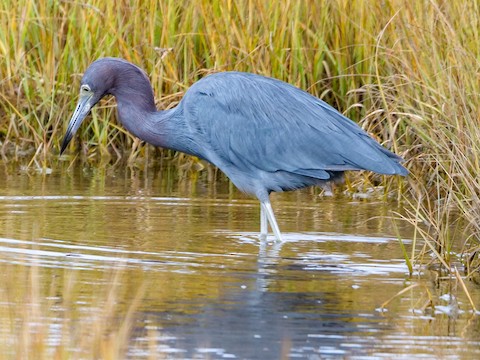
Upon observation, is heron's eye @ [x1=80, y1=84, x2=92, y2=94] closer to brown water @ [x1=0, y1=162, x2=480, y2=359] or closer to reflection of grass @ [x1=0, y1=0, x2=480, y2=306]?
brown water @ [x1=0, y1=162, x2=480, y2=359]

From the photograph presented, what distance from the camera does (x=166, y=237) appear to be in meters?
6.96

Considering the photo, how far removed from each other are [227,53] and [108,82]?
1.51m

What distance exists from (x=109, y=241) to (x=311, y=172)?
1.30 m

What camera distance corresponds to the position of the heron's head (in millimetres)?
7664

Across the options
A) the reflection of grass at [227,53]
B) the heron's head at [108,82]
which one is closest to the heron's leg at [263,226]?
the reflection of grass at [227,53]

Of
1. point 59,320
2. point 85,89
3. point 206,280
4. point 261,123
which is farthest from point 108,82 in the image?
point 59,320

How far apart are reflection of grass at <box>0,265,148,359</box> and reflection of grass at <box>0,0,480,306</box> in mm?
2967

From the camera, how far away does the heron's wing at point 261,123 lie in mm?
7227

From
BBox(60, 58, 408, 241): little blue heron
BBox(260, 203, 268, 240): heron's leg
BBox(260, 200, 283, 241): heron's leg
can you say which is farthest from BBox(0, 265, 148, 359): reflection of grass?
BBox(60, 58, 408, 241): little blue heron

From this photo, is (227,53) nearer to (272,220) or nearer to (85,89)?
(85,89)

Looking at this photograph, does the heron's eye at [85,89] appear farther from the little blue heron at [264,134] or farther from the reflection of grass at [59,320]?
the reflection of grass at [59,320]

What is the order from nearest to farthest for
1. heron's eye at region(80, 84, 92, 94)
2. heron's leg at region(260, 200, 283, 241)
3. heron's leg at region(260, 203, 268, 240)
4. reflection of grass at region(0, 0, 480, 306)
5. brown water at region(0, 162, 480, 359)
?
brown water at region(0, 162, 480, 359) < heron's leg at region(260, 200, 283, 241) < heron's leg at region(260, 203, 268, 240) < heron's eye at region(80, 84, 92, 94) < reflection of grass at region(0, 0, 480, 306)

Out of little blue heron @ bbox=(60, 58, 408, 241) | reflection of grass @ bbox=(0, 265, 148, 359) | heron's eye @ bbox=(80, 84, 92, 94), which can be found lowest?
reflection of grass @ bbox=(0, 265, 148, 359)

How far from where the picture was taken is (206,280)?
5.78 metres
